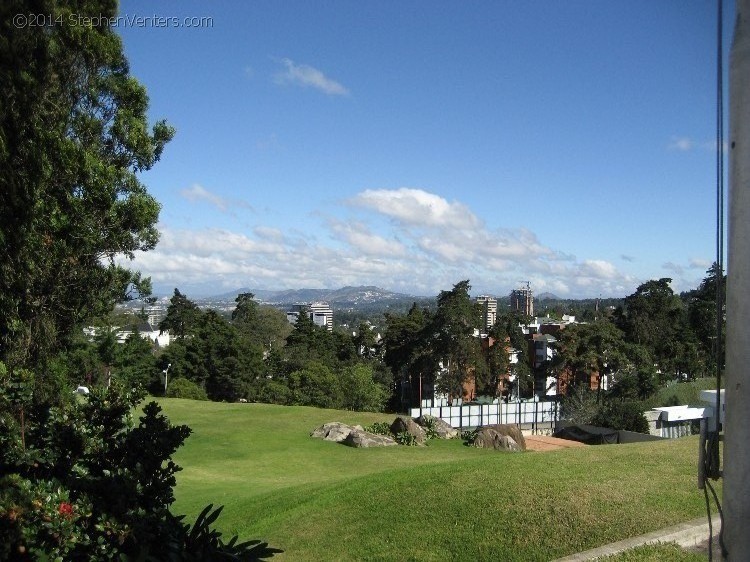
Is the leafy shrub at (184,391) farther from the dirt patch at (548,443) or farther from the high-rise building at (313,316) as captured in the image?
the dirt patch at (548,443)

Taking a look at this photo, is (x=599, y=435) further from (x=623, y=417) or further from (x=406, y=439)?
(x=406, y=439)

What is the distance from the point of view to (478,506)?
27.0 feet

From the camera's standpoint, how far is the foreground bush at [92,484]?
468 cm

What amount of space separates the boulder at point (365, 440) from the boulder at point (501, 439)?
3.01 metres

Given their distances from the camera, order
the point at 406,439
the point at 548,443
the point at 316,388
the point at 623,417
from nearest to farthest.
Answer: the point at 406,439 < the point at 548,443 < the point at 623,417 < the point at 316,388

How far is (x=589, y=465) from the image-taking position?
10.4 meters

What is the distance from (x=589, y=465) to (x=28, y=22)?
10608 millimetres

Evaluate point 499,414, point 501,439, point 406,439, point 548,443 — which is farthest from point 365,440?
point 499,414

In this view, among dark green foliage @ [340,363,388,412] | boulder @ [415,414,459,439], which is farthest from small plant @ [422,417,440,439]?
dark green foliage @ [340,363,388,412]

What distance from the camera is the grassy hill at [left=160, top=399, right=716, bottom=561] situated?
23.6 feet

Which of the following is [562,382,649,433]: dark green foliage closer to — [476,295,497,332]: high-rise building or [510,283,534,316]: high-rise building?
[476,295,497,332]: high-rise building

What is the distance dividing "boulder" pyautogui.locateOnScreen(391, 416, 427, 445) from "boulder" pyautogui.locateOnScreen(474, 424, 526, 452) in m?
1.85

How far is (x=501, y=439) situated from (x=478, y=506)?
45.6 feet

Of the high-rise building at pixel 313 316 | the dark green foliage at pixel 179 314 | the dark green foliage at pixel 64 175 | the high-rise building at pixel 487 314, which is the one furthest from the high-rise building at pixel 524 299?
the dark green foliage at pixel 64 175
